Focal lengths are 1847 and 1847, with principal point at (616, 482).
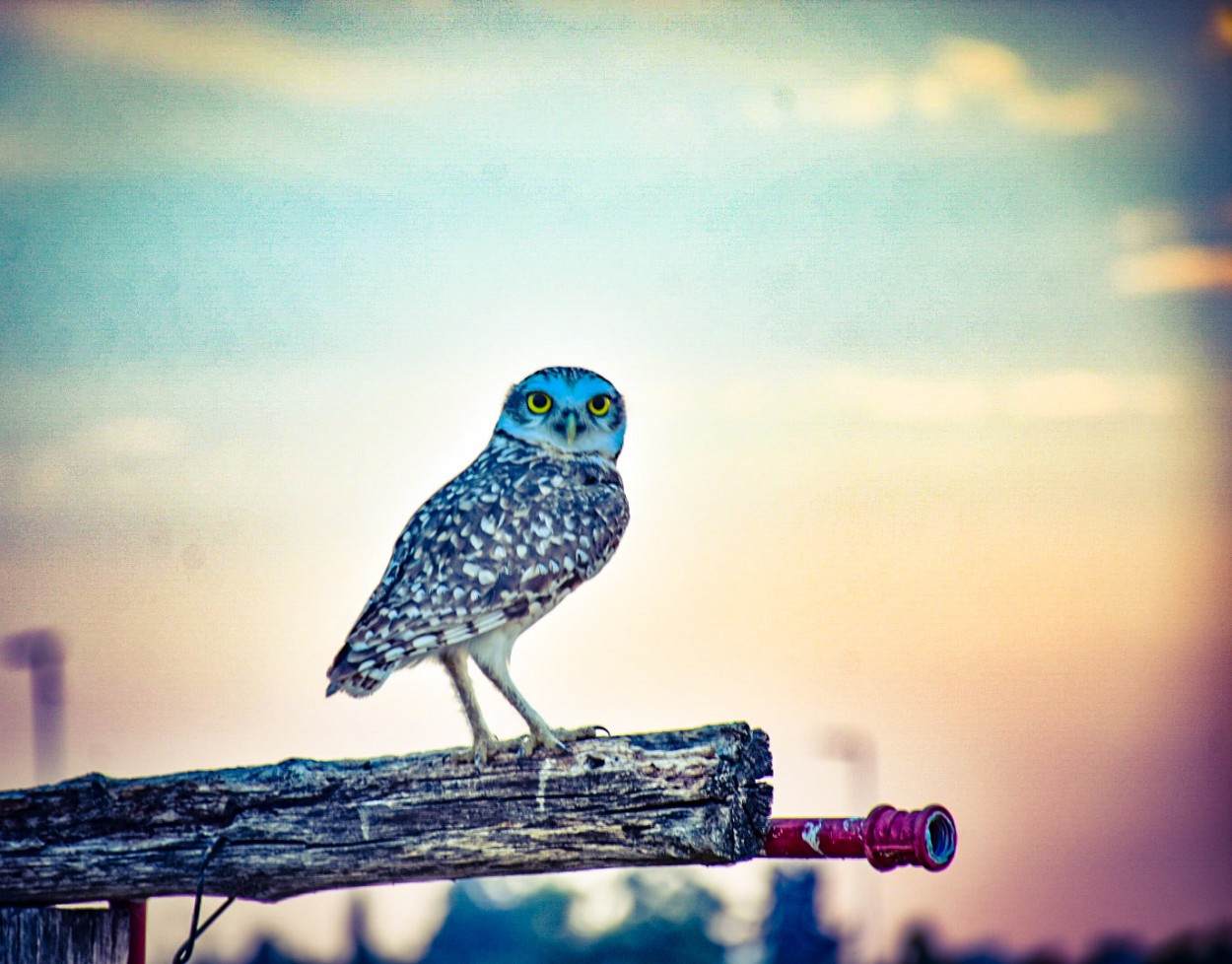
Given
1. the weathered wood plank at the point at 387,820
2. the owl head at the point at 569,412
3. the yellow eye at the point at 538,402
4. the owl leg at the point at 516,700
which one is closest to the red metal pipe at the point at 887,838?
the weathered wood plank at the point at 387,820

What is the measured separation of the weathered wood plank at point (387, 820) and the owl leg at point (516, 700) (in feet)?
0.47

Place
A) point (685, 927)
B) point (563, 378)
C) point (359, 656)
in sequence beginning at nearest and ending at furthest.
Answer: point (359, 656) → point (563, 378) → point (685, 927)

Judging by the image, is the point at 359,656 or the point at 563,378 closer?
the point at 359,656

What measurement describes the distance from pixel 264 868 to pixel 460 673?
55.1 inches

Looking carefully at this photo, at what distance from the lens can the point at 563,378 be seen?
26.5ft

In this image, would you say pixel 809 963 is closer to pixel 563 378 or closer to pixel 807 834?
pixel 563 378

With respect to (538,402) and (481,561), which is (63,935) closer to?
(481,561)

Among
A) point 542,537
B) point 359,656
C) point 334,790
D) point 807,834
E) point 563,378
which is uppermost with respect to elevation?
point 563,378

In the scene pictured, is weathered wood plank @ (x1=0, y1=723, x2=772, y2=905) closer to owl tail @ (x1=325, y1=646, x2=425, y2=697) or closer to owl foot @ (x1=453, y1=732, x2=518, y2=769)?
owl foot @ (x1=453, y1=732, x2=518, y2=769)

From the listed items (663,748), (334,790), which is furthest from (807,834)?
(334,790)

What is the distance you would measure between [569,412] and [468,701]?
1.63 meters

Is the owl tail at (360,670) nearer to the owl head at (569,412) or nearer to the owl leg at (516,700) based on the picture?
the owl leg at (516,700)

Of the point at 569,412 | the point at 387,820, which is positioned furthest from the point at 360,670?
the point at 569,412

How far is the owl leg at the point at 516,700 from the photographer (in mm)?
5926
